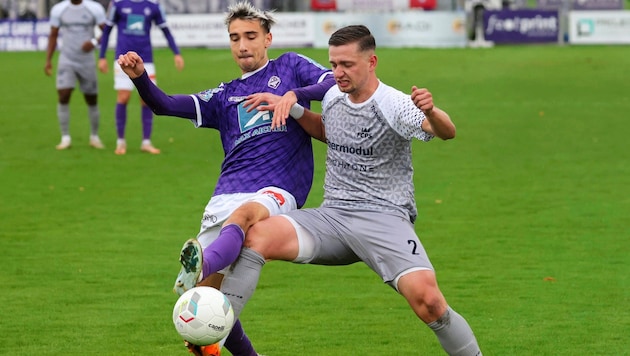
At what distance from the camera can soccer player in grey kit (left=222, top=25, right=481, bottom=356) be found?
642 cm

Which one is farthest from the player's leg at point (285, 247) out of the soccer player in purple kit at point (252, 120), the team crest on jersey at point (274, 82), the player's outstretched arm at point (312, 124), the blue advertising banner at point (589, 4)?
the blue advertising banner at point (589, 4)

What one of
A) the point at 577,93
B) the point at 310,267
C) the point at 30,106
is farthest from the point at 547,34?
the point at 310,267

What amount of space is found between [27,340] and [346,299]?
249 centimetres

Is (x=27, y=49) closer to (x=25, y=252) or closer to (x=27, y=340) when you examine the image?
(x=25, y=252)

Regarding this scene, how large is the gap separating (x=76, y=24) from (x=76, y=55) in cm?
52

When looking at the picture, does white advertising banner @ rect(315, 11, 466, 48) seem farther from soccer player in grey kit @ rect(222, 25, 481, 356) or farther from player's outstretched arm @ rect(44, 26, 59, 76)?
soccer player in grey kit @ rect(222, 25, 481, 356)

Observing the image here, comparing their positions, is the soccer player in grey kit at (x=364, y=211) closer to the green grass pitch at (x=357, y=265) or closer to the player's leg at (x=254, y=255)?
the player's leg at (x=254, y=255)

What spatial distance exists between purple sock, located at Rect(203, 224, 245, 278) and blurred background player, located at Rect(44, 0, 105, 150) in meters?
11.1

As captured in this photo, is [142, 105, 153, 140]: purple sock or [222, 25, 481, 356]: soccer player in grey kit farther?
[142, 105, 153, 140]: purple sock

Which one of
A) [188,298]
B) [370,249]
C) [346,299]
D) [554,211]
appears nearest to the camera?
[188,298]

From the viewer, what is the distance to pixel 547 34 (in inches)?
1464

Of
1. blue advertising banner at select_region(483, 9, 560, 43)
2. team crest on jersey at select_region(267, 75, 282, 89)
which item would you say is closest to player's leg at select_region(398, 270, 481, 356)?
team crest on jersey at select_region(267, 75, 282, 89)

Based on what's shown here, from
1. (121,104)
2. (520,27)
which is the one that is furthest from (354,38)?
(520,27)

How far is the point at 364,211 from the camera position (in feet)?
22.1
